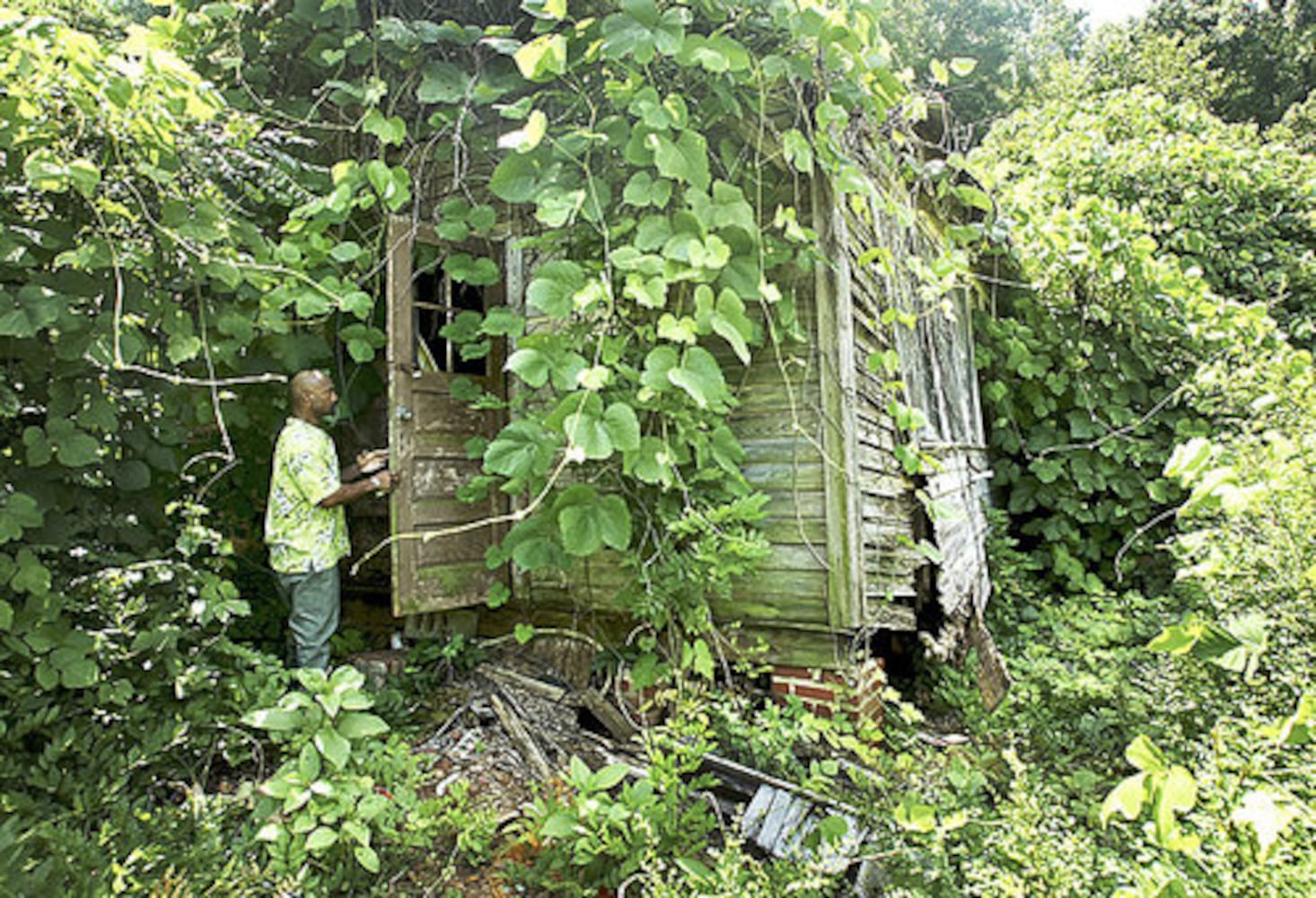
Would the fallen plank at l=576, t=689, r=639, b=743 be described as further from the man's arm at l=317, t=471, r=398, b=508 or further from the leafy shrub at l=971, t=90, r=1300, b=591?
the leafy shrub at l=971, t=90, r=1300, b=591

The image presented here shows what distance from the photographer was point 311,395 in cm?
346

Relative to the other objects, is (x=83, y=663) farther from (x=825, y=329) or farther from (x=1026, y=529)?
(x=1026, y=529)

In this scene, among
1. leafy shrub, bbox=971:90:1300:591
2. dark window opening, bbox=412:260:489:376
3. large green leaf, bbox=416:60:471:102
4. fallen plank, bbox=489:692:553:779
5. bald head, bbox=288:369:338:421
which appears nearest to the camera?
large green leaf, bbox=416:60:471:102

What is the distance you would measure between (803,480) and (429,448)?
1.77 m

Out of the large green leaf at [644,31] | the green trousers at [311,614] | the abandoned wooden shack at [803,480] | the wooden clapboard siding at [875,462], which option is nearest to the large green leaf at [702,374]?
the abandoned wooden shack at [803,480]

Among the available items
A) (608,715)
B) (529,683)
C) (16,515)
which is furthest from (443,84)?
(608,715)

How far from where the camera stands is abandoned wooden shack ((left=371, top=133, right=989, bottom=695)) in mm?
3176

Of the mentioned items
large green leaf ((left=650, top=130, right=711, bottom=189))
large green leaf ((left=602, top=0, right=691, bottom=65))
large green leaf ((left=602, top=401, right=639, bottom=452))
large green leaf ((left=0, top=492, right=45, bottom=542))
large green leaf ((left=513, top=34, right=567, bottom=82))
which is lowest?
large green leaf ((left=0, top=492, right=45, bottom=542))

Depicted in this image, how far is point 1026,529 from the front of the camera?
5.68 meters

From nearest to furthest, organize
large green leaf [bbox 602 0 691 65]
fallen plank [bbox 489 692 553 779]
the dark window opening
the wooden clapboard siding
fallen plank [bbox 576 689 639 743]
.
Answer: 1. large green leaf [bbox 602 0 691 65]
2. fallen plank [bbox 489 692 553 779]
3. the wooden clapboard siding
4. fallen plank [bbox 576 689 639 743]
5. the dark window opening

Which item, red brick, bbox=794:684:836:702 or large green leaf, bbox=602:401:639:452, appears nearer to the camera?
large green leaf, bbox=602:401:639:452

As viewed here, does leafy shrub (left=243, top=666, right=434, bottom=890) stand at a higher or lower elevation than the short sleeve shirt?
lower

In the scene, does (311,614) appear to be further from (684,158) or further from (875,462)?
(875,462)

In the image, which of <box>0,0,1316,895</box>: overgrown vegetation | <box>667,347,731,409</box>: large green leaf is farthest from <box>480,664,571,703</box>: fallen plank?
<box>667,347,731,409</box>: large green leaf
